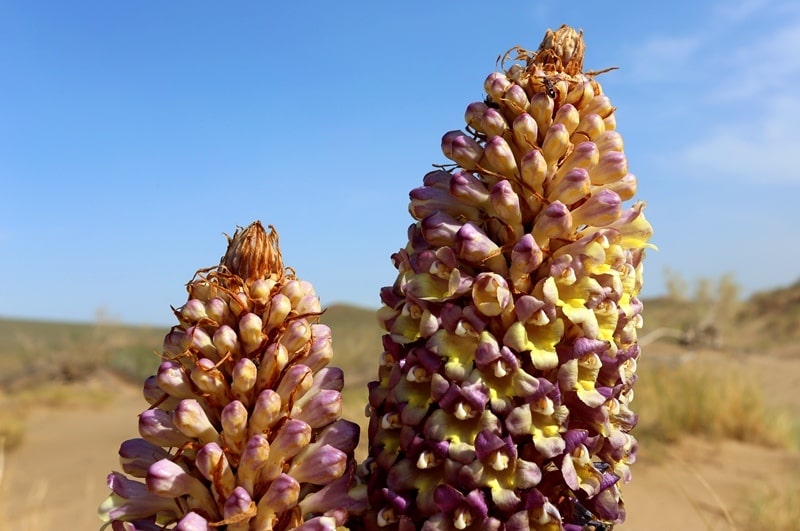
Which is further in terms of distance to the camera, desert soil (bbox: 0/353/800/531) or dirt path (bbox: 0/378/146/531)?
dirt path (bbox: 0/378/146/531)

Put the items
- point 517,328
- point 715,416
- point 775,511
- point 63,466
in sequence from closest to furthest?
1. point 517,328
2. point 775,511
3. point 715,416
4. point 63,466

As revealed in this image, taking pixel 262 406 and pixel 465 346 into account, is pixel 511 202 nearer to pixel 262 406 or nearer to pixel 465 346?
pixel 465 346

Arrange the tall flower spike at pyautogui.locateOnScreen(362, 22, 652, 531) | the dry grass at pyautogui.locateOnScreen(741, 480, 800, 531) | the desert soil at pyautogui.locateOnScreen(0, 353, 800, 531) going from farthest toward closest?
1. the desert soil at pyautogui.locateOnScreen(0, 353, 800, 531)
2. the dry grass at pyautogui.locateOnScreen(741, 480, 800, 531)
3. the tall flower spike at pyautogui.locateOnScreen(362, 22, 652, 531)

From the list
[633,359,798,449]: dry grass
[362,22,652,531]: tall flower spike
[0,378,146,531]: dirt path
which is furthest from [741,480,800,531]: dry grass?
[0,378,146,531]: dirt path

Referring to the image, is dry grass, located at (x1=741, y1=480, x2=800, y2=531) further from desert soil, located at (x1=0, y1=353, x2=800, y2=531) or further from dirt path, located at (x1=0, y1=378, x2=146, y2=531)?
dirt path, located at (x1=0, y1=378, x2=146, y2=531)

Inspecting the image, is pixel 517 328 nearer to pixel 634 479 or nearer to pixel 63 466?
pixel 634 479

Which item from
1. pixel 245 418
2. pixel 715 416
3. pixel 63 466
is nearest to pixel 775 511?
pixel 715 416

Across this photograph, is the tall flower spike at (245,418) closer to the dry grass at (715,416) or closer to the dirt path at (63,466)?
the dirt path at (63,466)
